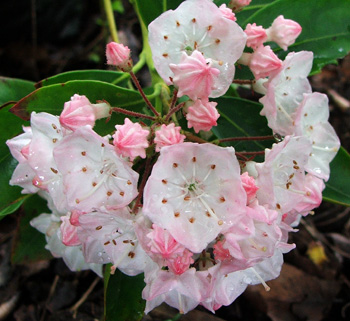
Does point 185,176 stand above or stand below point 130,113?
below

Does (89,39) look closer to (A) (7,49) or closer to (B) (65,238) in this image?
(A) (7,49)

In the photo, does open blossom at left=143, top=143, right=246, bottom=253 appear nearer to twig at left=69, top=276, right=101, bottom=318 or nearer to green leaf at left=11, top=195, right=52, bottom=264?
green leaf at left=11, top=195, right=52, bottom=264

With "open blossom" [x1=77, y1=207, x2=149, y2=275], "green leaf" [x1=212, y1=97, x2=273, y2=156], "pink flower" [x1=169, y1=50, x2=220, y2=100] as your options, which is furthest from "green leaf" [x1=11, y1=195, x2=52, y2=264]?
"pink flower" [x1=169, y1=50, x2=220, y2=100]

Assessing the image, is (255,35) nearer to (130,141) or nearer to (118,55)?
(118,55)

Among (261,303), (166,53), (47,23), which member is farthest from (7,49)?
(261,303)

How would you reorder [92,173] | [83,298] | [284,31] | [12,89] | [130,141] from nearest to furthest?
1. [130,141]
2. [92,173]
3. [284,31]
4. [12,89]
5. [83,298]

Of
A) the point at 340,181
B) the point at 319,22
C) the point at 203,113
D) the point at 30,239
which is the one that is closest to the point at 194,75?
the point at 203,113

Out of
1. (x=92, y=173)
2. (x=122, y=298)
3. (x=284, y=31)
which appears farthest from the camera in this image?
(x=122, y=298)

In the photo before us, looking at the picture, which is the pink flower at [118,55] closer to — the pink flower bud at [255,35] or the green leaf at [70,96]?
the green leaf at [70,96]
